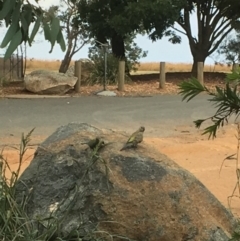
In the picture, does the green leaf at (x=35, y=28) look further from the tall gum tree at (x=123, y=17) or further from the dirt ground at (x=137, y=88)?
the tall gum tree at (x=123, y=17)

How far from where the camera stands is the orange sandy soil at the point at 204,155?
7.62m

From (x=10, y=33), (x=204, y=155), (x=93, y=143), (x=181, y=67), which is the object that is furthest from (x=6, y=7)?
(x=181, y=67)

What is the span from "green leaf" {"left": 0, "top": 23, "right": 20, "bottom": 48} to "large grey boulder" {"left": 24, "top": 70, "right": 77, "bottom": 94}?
1760cm

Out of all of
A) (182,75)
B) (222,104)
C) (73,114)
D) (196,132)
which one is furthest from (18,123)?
(182,75)

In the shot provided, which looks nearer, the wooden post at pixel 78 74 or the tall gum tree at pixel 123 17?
the wooden post at pixel 78 74

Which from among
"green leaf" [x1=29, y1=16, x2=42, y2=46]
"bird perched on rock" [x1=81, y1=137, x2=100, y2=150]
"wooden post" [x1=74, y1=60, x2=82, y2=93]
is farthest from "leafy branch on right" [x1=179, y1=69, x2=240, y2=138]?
"wooden post" [x1=74, y1=60, x2=82, y2=93]

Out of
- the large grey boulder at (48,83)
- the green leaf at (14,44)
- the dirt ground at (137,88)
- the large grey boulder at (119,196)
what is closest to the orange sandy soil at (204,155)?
the large grey boulder at (119,196)

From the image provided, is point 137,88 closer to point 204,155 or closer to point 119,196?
point 204,155

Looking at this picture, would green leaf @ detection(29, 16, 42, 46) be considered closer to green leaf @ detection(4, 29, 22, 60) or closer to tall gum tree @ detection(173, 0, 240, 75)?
green leaf @ detection(4, 29, 22, 60)

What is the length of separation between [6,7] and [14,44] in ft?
0.51

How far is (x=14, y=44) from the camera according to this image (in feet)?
8.39

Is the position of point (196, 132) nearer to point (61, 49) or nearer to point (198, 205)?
point (198, 205)

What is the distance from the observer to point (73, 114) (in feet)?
50.7

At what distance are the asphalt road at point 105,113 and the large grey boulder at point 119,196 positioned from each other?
317 inches
